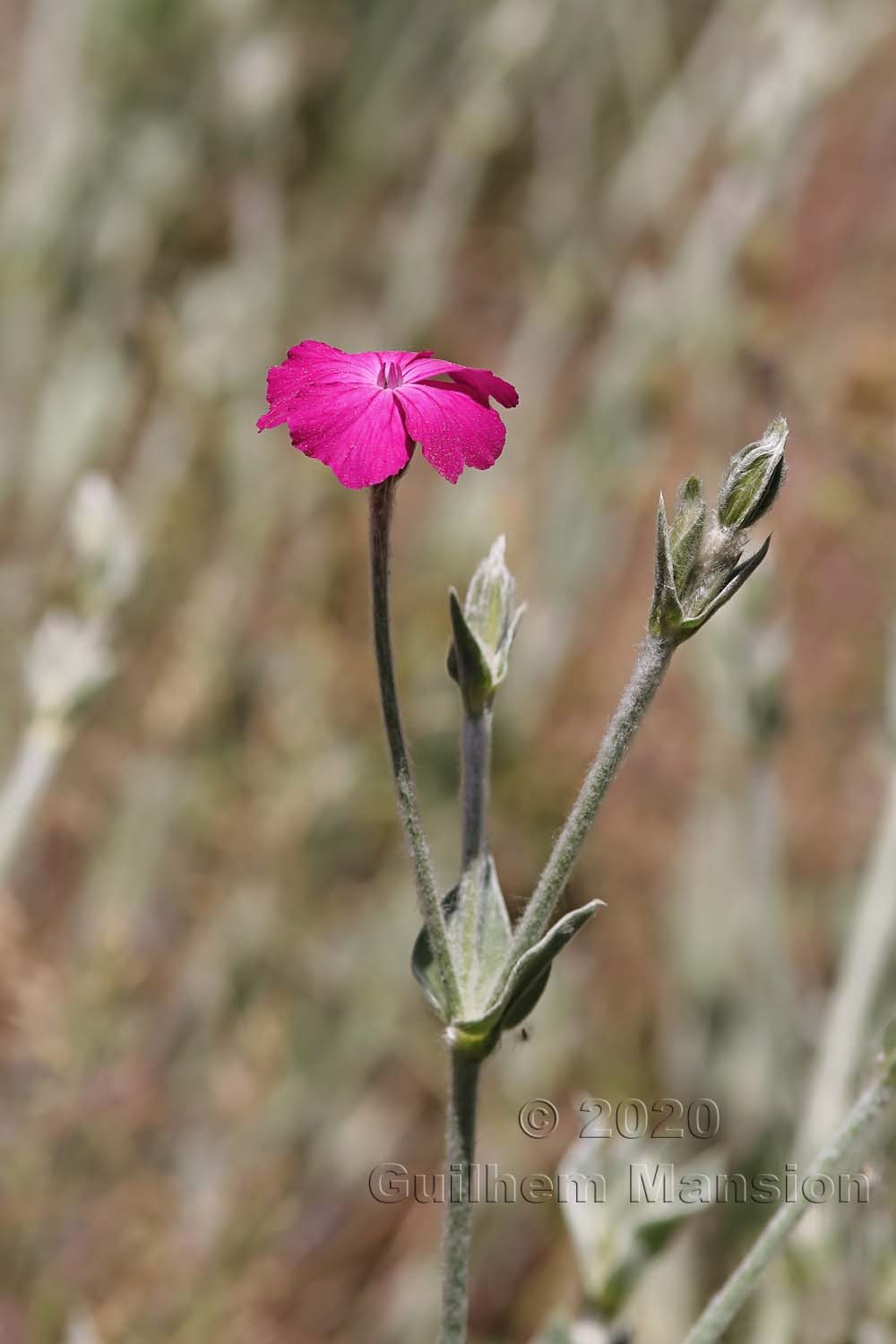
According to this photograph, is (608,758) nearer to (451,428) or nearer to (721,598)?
(721,598)

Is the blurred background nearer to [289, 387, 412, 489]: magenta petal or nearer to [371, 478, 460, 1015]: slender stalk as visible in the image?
[371, 478, 460, 1015]: slender stalk

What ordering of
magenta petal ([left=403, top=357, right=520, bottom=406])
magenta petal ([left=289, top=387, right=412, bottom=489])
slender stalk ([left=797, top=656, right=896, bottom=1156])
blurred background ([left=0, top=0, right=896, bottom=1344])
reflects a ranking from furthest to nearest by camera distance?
blurred background ([left=0, top=0, right=896, bottom=1344]) < slender stalk ([left=797, top=656, right=896, bottom=1156]) < magenta petal ([left=403, top=357, right=520, bottom=406]) < magenta petal ([left=289, top=387, right=412, bottom=489])

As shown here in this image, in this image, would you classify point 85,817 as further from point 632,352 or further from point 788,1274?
point 788,1274

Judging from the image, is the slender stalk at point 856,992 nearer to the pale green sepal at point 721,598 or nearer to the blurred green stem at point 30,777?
the pale green sepal at point 721,598

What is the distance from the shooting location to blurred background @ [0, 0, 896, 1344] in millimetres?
2107

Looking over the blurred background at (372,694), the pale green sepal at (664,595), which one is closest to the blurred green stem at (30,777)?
the blurred background at (372,694)

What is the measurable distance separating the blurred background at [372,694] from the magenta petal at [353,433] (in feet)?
2.98

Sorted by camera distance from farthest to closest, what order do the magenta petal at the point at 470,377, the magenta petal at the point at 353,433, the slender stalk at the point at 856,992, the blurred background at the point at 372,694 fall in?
1. the blurred background at the point at 372,694
2. the slender stalk at the point at 856,992
3. the magenta petal at the point at 470,377
4. the magenta petal at the point at 353,433

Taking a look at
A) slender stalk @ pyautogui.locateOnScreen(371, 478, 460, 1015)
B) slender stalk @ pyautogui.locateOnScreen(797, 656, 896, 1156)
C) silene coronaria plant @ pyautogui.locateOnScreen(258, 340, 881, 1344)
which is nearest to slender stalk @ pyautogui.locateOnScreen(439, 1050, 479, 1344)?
silene coronaria plant @ pyautogui.locateOnScreen(258, 340, 881, 1344)

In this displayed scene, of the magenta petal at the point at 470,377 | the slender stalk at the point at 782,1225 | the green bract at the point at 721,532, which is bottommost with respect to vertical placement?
the slender stalk at the point at 782,1225

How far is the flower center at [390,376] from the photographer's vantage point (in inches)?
41.2

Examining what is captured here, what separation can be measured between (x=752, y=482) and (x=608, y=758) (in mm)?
233

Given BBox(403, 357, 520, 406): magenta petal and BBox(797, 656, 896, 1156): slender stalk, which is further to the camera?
BBox(797, 656, 896, 1156): slender stalk

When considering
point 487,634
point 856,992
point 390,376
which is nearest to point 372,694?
point 856,992
